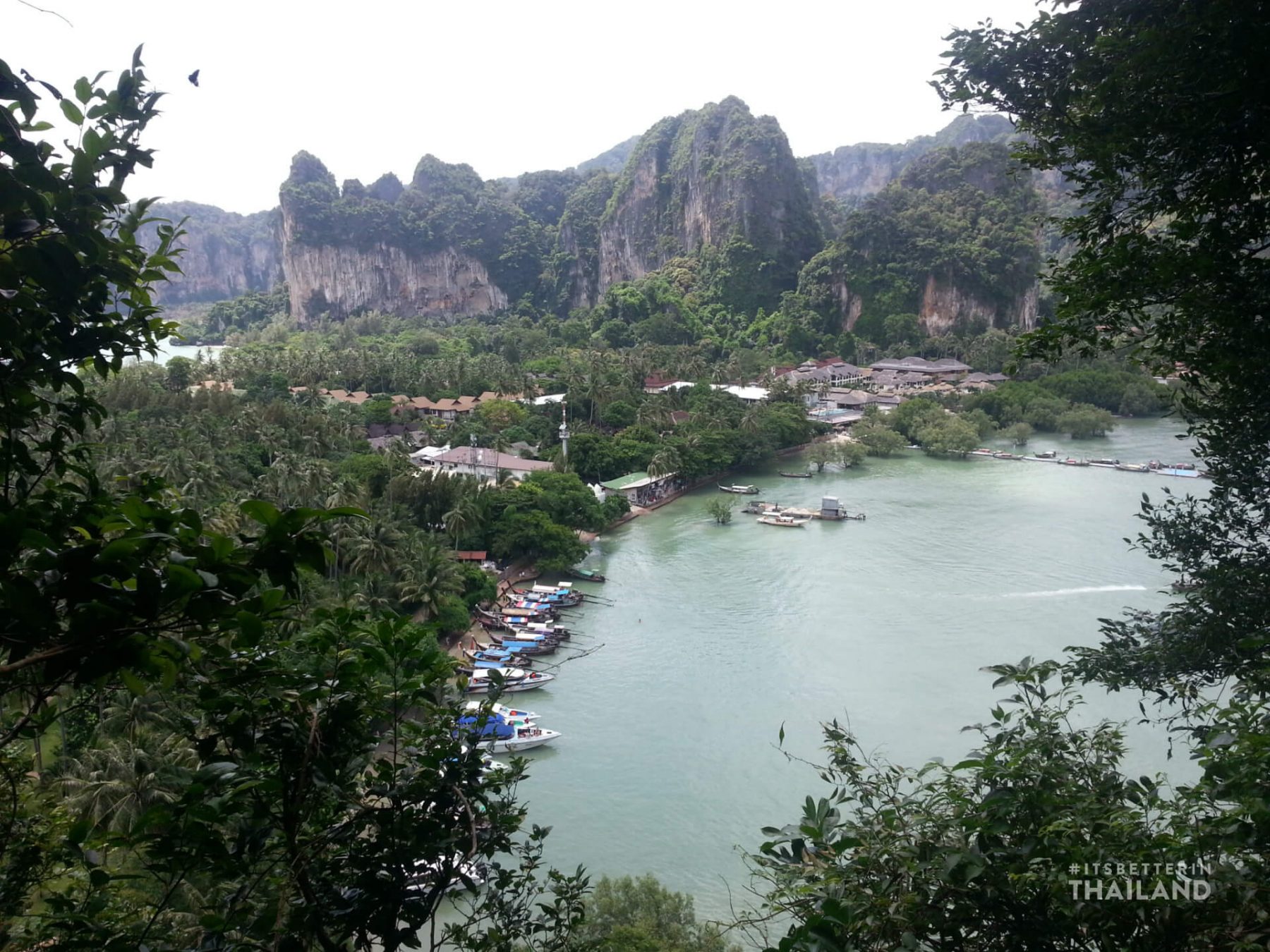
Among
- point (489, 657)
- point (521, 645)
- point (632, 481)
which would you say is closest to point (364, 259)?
point (632, 481)

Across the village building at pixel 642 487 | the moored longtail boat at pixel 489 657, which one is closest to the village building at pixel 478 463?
the village building at pixel 642 487

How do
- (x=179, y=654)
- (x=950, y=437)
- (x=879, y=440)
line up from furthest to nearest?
(x=879, y=440) → (x=950, y=437) → (x=179, y=654)

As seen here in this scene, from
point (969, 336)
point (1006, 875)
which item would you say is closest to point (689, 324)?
point (969, 336)

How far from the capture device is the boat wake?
13.0 meters

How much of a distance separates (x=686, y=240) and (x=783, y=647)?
148 feet

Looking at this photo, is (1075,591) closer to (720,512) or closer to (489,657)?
(720,512)

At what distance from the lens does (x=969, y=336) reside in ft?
128

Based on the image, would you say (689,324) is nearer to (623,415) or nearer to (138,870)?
(623,415)

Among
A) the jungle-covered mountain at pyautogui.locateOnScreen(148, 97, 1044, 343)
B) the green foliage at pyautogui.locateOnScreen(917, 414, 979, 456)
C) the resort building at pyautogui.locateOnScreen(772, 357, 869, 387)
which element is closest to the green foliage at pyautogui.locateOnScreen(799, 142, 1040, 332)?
the jungle-covered mountain at pyautogui.locateOnScreen(148, 97, 1044, 343)

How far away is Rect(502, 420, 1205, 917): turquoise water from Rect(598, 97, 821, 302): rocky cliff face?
31154 millimetres

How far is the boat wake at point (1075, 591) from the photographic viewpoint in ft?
42.7

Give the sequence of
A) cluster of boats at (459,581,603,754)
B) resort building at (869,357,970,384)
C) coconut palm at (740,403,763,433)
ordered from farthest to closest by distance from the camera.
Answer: resort building at (869,357,970,384) → coconut palm at (740,403,763,433) → cluster of boats at (459,581,603,754)

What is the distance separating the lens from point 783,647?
37.5ft

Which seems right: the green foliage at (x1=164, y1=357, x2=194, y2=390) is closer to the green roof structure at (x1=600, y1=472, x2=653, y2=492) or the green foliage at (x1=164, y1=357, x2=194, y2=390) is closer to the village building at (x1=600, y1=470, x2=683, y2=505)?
the green roof structure at (x1=600, y1=472, x2=653, y2=492)
